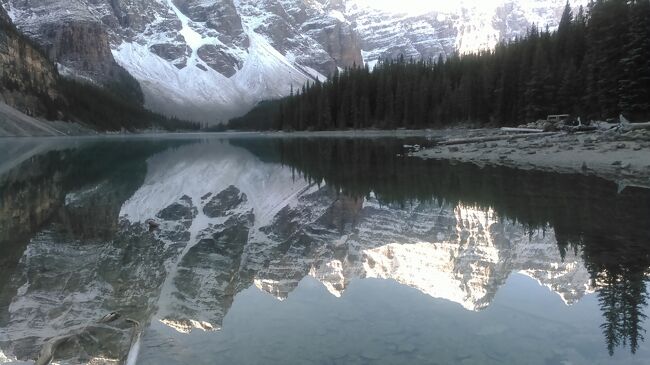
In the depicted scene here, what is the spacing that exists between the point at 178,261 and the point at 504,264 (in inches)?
265

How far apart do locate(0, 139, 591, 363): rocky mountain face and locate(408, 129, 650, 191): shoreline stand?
963 centimetres

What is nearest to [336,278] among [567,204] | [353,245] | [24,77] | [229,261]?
[353,245]

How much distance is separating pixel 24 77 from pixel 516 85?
4976 inches

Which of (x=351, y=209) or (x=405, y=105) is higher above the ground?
(x=405, y=105)

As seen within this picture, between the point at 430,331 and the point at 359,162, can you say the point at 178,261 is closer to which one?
the point at 430,331

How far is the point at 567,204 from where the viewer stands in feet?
49.5

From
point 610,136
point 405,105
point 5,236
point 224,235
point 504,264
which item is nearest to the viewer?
point 504,264

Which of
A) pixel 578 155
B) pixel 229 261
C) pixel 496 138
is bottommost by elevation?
pixel 229 261

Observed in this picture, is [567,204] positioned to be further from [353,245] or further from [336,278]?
[336,278]

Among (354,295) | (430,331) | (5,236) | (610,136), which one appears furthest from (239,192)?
(610,136)

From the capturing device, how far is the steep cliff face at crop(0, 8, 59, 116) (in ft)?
413

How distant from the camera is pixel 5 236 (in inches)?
507

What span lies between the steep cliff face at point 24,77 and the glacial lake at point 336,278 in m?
125

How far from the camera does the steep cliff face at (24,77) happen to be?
125750mm
